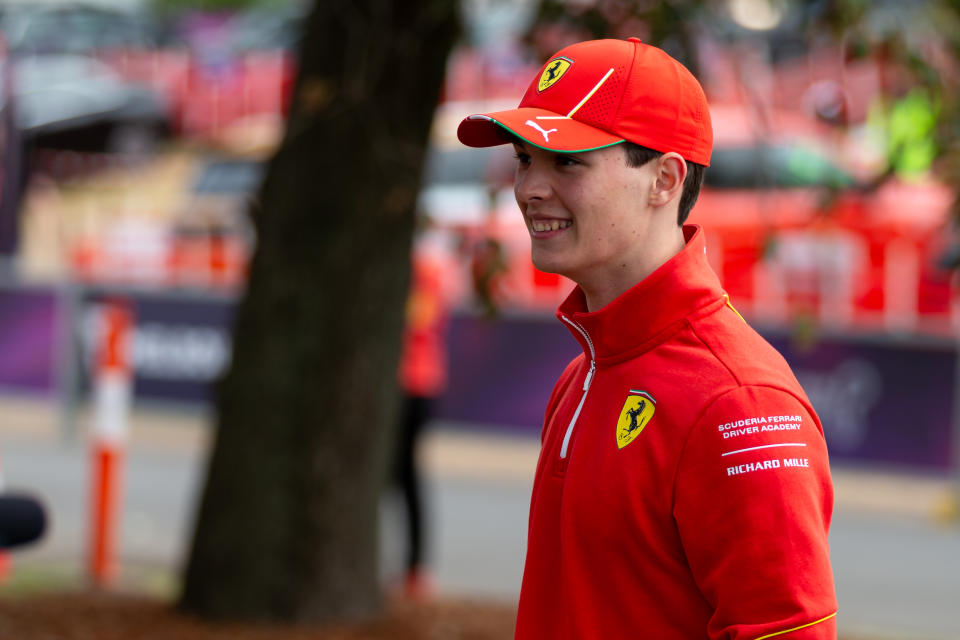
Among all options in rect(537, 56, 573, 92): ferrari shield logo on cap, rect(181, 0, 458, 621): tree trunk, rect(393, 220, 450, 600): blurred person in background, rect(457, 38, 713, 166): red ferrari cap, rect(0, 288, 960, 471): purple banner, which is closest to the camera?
rect(457, 38, 713, 166): red ferrari cap

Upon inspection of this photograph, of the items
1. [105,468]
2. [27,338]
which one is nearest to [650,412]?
[105,468]

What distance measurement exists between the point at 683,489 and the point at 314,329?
377 centimetres

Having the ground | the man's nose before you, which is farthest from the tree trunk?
the man's nose

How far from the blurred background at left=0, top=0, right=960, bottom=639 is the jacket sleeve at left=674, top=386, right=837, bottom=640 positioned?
7.84ft

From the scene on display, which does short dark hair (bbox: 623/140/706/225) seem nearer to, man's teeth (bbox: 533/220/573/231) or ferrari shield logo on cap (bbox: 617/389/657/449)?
man's teeth (bbox: 533/220/573/231)

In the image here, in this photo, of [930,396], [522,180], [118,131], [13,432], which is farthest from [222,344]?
[118,131]

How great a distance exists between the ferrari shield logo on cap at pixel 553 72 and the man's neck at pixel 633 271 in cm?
30

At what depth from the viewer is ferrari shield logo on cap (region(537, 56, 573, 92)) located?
2.02 m

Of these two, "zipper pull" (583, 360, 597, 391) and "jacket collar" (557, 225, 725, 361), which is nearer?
"jacket collar" (557, 225, 725, 361)

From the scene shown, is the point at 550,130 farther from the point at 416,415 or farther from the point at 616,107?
the point at 416,415

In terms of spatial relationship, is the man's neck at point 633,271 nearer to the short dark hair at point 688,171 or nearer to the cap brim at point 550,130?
the short dark hair at point 688,171

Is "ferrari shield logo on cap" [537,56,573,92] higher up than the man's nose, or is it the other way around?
"ferrari shield logo on cap" [537,56,573,92]

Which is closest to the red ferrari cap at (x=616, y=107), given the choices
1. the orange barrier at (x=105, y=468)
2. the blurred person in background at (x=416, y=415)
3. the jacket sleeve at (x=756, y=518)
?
the jacket sleeve at (x=756, y=518)

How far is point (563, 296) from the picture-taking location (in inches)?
518
